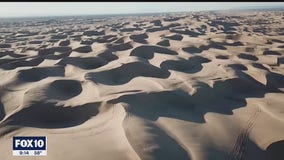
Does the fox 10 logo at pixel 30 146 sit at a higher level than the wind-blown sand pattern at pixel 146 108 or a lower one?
lower

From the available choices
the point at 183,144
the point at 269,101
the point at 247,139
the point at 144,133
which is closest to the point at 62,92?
the point at 144,133

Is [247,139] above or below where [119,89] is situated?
below

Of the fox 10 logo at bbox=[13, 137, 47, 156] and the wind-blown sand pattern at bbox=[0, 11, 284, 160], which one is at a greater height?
the wind-blown sand pattern at bbox=[0, 11, 284, 160]

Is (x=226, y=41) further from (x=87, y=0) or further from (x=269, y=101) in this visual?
(x=87, y=0)

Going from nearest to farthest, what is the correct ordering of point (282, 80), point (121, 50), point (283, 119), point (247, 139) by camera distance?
point (247, 139) < point (283, 119) < point (282, 80) < point (121, 50)

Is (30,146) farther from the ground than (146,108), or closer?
closer

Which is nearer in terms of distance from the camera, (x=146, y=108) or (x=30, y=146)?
(x=30, y=146)

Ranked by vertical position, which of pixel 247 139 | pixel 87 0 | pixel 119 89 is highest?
pixel 87 0

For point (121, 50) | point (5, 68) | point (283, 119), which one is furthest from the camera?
point (121, 50)
